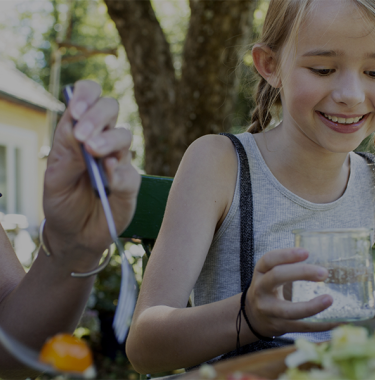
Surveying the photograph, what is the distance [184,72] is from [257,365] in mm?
3507

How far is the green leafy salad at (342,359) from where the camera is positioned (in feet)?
1.78

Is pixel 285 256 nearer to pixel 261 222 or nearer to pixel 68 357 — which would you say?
pixel 68 357

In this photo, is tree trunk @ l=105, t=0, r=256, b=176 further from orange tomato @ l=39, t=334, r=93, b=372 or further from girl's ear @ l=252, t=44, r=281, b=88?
orange tomato @ l=39, t=334, r=93, b=372

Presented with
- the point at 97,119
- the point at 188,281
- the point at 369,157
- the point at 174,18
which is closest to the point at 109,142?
the point at 97,119

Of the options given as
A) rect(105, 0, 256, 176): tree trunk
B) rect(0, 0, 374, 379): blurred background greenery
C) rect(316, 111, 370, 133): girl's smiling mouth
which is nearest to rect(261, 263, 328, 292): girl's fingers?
rect(316, 111, 370, 133): girl's smiling mouth

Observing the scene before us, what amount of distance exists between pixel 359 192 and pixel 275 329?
883 millimetres

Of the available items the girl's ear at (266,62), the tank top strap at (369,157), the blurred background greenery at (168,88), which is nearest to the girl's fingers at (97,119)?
the girl's ear at (266,62)

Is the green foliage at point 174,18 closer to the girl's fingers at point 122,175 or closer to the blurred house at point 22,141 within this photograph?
the blurred house at point 22,141

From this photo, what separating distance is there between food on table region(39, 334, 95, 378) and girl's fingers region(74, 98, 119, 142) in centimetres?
27

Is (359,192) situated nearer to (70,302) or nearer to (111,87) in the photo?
(70,302)

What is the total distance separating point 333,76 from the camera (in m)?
1.27

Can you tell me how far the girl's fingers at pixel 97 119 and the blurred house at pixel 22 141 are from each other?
333 inches

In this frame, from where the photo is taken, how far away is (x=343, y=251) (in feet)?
2.52

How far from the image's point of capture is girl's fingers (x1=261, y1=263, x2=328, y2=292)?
73 cm
